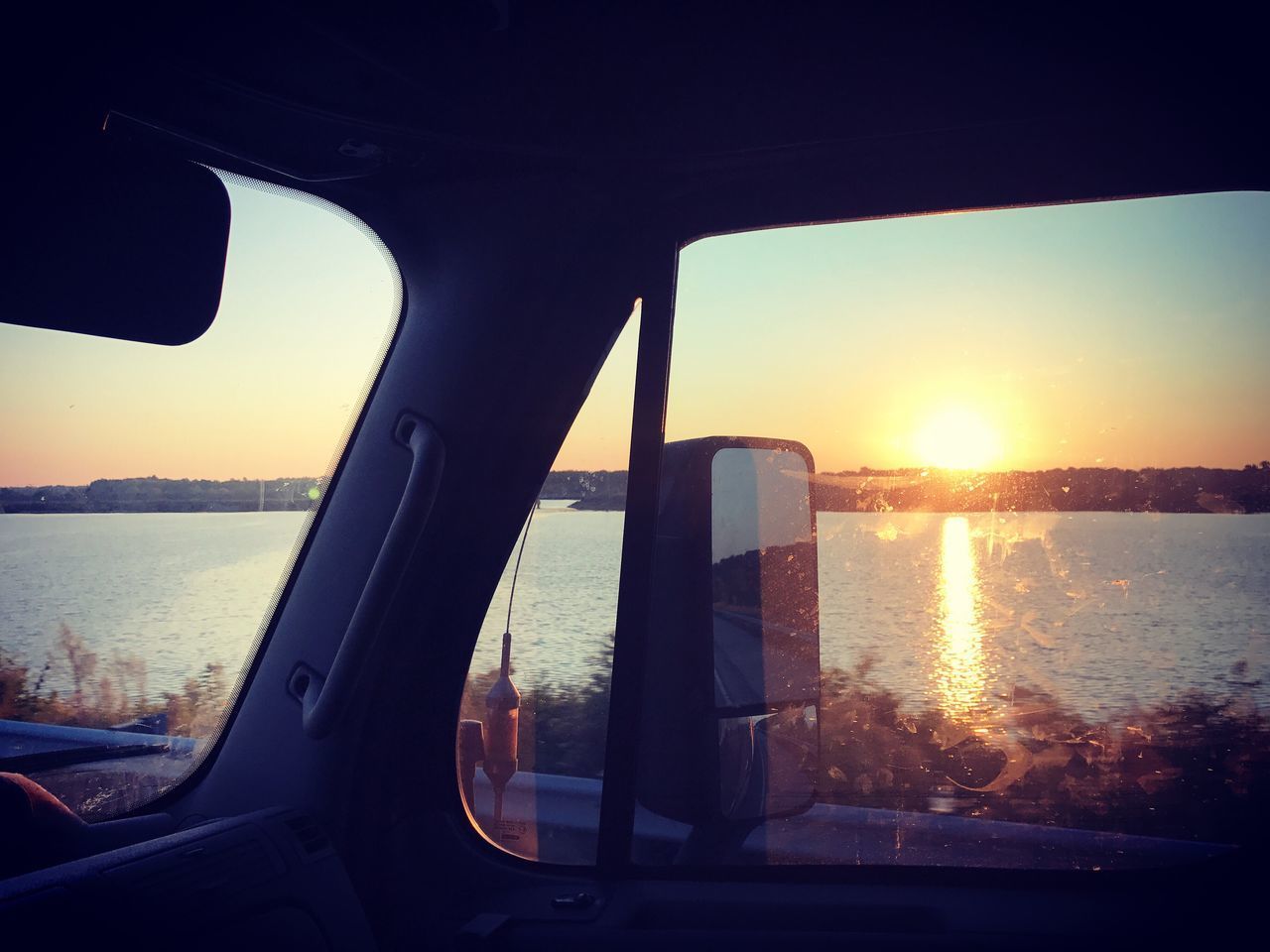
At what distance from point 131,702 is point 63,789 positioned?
0.25 m

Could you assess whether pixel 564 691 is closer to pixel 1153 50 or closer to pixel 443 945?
pixel 443 945

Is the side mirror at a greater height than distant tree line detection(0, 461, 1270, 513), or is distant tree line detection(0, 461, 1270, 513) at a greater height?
distant tree line detection(0, 461, 1270, 513)

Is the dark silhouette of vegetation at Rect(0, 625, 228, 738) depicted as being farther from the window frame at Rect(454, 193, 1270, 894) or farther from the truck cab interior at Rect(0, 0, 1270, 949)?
the window frame at Rect(454, 193, 1270, 894)

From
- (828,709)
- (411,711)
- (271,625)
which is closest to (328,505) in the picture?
(271,625)

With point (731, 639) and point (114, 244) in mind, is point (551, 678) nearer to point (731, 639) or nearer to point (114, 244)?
point (731, 639)

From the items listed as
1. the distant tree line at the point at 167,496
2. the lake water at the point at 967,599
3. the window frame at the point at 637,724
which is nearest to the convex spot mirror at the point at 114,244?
the distant tree line at the point at 167,496

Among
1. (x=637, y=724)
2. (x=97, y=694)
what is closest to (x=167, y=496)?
(x=97, y=694)

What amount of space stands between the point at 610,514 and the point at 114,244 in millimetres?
1326

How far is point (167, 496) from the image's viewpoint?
2322 mm

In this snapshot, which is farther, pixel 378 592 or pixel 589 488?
pixel 589 488

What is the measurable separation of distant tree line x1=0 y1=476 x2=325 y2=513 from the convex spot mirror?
42 cm

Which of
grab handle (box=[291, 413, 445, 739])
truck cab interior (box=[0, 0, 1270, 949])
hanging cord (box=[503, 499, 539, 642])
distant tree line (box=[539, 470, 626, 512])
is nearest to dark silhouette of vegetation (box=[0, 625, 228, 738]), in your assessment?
truck cab interior (box=[0, 0, 1270, 949])

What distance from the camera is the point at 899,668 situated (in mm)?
2295

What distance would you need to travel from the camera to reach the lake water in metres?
2.20
